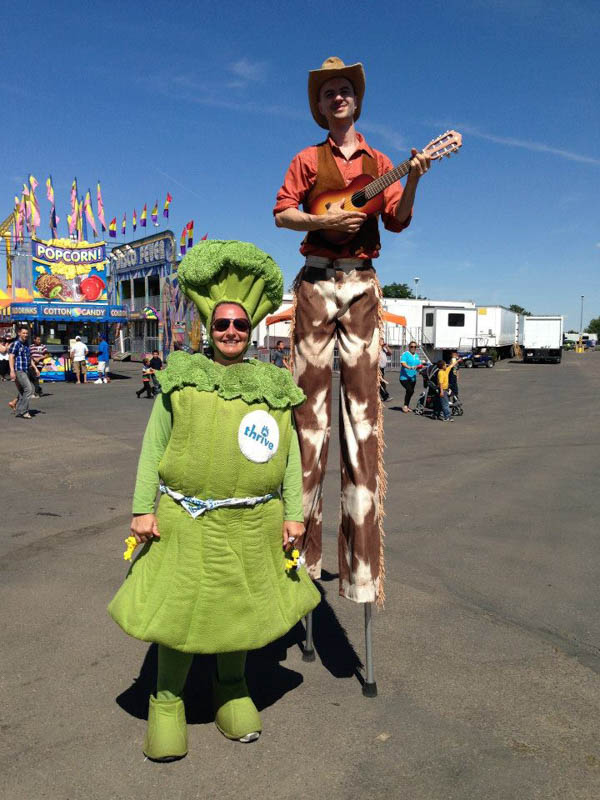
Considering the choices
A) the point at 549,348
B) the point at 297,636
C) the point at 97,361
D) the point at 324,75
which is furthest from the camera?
the point at 549,348

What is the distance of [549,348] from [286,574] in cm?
4192

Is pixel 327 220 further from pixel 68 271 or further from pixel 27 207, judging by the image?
pixel 27 207

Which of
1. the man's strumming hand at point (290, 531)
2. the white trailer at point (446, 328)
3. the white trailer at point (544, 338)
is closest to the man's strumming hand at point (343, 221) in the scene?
the man's strumming hand at point (290, 531)

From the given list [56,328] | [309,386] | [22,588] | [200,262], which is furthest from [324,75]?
[56,328]

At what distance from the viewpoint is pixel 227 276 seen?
2477mm

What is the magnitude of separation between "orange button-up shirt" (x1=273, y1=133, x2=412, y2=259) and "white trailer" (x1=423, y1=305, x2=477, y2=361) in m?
32.8

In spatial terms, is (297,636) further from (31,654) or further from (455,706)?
(31,654)

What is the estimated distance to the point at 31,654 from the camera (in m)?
3.06

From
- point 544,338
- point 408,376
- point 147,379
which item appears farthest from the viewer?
point 544,338

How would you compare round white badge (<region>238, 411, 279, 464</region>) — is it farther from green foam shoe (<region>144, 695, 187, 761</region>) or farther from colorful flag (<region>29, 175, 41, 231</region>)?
colorful flag (<region>29, 175, 41, 231</region>)

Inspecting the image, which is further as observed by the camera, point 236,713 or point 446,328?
point 446,328

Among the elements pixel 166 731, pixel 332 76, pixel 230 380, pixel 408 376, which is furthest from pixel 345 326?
pixel 408 376

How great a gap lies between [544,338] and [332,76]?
41192mm

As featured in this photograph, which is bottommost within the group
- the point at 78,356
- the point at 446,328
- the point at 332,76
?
the point at 78,356
